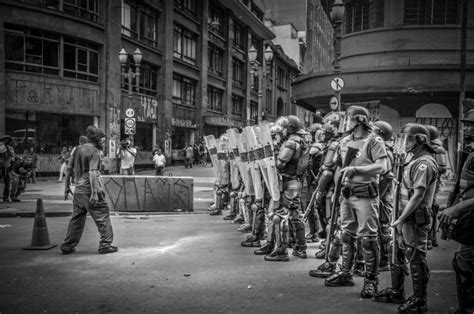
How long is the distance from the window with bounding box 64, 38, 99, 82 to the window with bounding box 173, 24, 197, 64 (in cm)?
956

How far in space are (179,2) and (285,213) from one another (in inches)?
1188

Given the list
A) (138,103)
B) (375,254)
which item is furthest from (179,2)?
(375,254)

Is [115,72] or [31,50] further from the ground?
[31,50]

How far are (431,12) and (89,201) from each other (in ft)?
60.8

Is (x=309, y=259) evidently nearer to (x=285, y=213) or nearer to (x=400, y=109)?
(x=285, y=213)

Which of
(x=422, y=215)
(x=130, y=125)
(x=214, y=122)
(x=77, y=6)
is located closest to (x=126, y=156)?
(x=130, y=125)

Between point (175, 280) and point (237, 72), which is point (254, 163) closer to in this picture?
point (175, 280)

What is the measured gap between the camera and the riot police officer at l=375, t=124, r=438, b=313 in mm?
4406

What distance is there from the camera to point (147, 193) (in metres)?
11.7

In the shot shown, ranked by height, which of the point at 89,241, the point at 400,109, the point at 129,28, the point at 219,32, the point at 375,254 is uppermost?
the point at 219,32

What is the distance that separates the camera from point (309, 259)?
22.2ft

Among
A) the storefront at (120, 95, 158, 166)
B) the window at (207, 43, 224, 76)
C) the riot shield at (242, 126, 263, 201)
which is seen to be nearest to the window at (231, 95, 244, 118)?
the window at (207, 43, 224, 76)

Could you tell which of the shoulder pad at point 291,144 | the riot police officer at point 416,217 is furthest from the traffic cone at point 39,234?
the riot police officer at point 416,217

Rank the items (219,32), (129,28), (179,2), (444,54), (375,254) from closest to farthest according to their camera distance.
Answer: (375,254), (444,54), (129,28), (179,2), (219,32)
